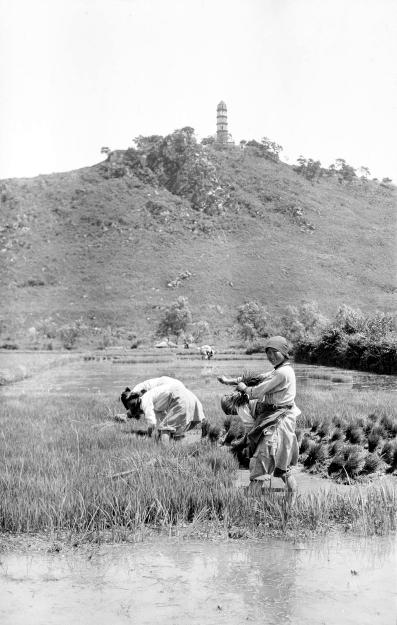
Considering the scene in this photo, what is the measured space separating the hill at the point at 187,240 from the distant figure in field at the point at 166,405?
53.1 m

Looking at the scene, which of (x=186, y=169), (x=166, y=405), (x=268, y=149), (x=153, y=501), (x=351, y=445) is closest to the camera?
(x=153, y=501)

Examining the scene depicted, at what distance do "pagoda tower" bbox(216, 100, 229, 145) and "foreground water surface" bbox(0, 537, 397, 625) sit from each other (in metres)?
125

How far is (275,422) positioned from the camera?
6359 mm

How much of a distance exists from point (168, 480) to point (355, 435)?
419 centimetres

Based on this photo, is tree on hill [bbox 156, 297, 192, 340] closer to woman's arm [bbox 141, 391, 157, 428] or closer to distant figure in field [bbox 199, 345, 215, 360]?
distant figure in field [bbox 199, 345, 215, 360]

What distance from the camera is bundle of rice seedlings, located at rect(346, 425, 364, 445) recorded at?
377 inches

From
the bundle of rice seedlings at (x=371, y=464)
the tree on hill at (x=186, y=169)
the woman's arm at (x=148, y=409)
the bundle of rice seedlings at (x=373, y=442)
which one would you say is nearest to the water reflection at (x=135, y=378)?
the woman's arm at (x=148, y=409)

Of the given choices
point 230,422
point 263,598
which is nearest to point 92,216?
point 230,422

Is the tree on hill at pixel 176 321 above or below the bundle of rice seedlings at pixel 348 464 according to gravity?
below

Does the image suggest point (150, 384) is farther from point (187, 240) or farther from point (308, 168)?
point (308, 168)

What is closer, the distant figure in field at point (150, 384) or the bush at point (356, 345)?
the distant figure in field at point (150, 384)

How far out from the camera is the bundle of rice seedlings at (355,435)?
31.4ft

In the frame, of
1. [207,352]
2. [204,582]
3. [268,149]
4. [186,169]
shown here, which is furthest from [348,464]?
[268,149]

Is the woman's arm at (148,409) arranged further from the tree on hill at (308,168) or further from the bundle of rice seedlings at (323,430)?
the tree on hill at (308,168)
